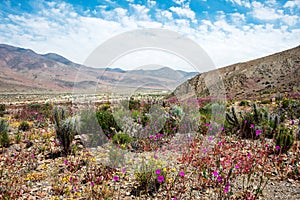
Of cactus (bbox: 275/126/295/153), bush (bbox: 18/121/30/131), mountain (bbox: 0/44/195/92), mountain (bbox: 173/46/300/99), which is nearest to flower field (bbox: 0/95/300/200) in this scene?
cactus (bbox: 275/126/295/153)

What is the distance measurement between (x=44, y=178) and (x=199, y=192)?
2784mm

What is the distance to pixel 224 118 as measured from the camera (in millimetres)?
8367

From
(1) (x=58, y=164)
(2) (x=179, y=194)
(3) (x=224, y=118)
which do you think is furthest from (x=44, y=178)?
(3) (x=224, y=118)

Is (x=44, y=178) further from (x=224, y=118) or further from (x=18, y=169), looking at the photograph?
(x=224, y=118)

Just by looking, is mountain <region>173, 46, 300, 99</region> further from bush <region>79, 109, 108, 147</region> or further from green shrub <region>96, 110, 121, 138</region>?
bush <region>79, 109, 108, 147</region>

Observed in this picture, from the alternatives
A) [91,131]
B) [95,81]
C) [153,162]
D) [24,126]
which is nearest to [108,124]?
[91,131]

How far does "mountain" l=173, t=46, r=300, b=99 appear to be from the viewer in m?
33.2

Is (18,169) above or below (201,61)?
below

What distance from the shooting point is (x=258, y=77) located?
124 ft

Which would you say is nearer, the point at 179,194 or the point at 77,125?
the point at 179,194

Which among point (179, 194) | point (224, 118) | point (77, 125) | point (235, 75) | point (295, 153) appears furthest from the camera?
point (235, 75)

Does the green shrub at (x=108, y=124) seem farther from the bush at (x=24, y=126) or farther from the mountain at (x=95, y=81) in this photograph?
the bush at (x=24, y=126)

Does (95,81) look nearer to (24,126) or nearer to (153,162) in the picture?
(24,126)

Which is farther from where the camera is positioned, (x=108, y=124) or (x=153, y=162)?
(x=108, y=124)
